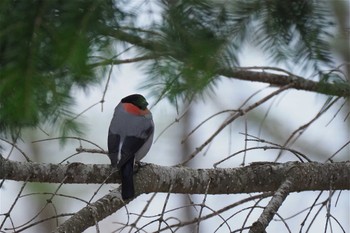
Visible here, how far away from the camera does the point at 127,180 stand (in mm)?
2240

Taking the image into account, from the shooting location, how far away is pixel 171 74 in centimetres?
202

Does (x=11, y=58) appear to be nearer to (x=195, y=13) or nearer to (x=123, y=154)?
(x=195, y=13)

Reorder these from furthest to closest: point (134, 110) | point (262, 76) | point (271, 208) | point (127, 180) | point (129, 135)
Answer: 1. point (262, 76)
2. point (134, 110)
3. point (129, 135)
4. point (127, 180)
5. point (271, 208)

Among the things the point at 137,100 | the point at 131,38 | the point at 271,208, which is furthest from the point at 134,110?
the point at 271,208

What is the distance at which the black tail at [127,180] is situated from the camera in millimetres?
2176

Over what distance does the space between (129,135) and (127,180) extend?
1.18 ft

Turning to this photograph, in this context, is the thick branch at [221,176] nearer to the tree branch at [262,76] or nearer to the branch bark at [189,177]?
the branch bark at [189,177]

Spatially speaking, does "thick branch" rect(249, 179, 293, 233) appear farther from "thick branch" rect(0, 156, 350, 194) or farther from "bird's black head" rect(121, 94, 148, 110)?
"bird's black head" rect(121, 94, 148, 110)

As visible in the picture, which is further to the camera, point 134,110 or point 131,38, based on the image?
point 134,110

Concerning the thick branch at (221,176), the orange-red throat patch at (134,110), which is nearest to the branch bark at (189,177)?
the thick branch at (221,176)

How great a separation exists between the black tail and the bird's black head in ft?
1.30

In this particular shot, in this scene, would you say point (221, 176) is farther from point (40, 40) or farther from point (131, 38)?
point (40, 40)

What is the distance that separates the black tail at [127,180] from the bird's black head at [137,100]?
0.40 meters

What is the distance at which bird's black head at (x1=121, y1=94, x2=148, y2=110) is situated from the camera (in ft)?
9.11
